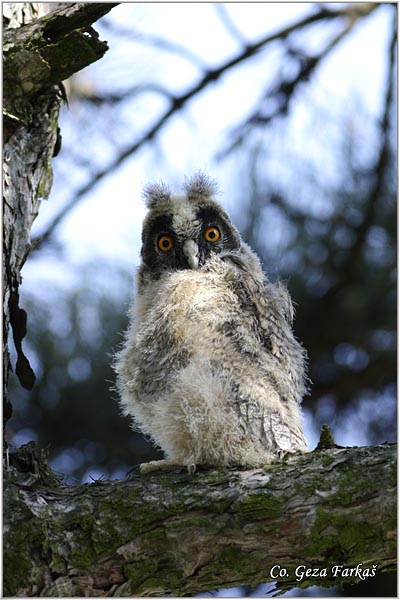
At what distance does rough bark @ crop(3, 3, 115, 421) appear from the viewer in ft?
8.23

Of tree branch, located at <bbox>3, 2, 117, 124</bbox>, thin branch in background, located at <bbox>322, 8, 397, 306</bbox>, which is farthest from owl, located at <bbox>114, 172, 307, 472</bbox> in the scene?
thin branch in background, located at <bbox>322, 8, 397, 306</bbox>

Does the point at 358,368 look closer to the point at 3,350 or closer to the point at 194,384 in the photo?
the point at 194,384

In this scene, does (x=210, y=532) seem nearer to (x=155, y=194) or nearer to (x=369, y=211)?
(x=155, y=194)

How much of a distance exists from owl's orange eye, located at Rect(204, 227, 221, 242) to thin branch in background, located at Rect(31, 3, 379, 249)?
0.85m

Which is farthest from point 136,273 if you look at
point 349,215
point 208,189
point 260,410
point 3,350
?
point 349,215

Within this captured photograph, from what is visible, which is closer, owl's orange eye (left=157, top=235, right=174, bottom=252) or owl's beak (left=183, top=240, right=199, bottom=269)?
owl's beak (left=183, top=240, right=199, bottom=269)

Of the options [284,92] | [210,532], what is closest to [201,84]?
[284,92]

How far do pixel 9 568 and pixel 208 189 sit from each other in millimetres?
1742

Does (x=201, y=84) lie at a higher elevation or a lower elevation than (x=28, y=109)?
higher

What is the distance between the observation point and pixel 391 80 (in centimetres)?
327

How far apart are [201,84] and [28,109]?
1.07 m

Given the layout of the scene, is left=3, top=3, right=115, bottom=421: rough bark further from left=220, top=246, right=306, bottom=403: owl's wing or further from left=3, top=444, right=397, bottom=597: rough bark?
left=220, top=246, right=306, bottom=403: owl's wing

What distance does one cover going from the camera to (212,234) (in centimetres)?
290

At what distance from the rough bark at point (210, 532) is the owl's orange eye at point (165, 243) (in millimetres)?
1123
